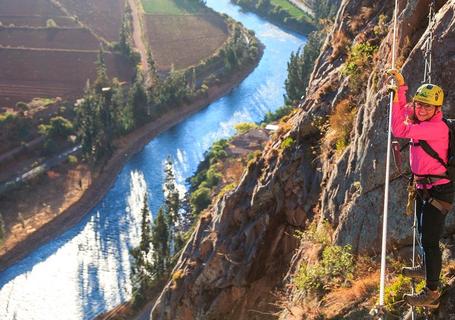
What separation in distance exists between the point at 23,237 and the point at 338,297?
4688 cm

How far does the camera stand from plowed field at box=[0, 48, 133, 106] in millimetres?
77375

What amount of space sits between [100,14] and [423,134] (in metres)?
104

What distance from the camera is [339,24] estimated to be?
20297 mm

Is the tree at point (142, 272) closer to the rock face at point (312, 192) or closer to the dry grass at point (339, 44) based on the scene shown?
the rock face at point (312, 192)

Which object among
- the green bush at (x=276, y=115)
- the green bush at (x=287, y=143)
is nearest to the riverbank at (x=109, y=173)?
the green bush at (x=276, y=115)

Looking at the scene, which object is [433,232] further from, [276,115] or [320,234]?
[276,115]

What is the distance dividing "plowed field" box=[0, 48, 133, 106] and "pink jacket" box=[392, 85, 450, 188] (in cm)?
7209

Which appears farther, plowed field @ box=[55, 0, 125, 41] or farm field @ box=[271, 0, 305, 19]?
farm field @ box=[271, 0, 305, 19]

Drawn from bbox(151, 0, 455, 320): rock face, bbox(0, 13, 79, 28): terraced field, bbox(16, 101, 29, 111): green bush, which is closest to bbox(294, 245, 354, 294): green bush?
bbox(151, 0, 455, 320): rock face

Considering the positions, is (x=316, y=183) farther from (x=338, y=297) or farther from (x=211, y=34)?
(x=211, y=34)

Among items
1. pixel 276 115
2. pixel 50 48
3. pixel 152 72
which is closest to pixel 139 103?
pixel 152 72

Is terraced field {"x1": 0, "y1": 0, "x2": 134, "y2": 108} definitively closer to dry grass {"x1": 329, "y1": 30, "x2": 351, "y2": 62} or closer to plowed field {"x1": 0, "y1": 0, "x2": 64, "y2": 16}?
plowed field {"x1": 0, "y1": 0, "x2": 64, "y2": 16}

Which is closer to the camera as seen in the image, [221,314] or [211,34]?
[221,314]

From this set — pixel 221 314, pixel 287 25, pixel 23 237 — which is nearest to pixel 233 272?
pixel 221 314
